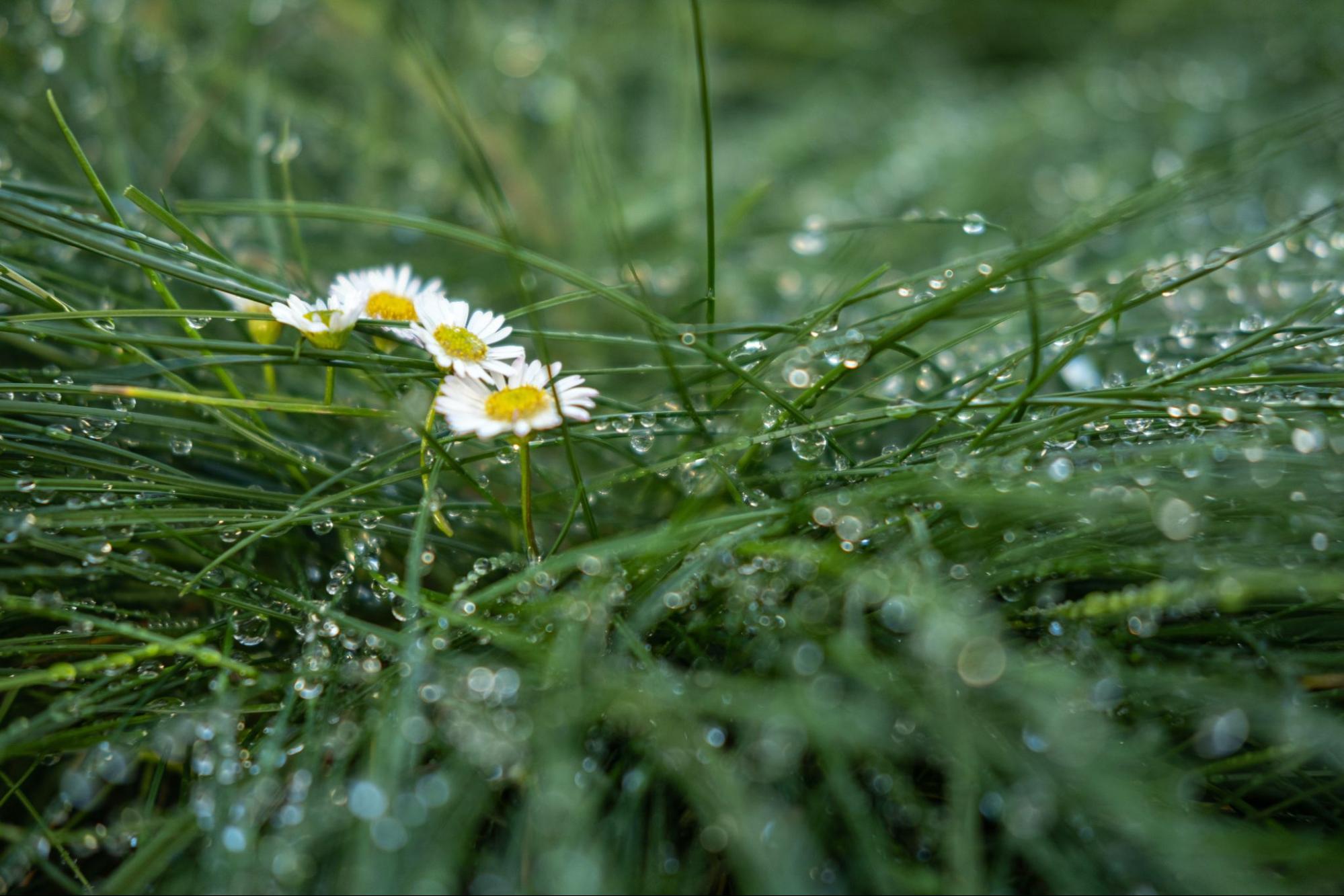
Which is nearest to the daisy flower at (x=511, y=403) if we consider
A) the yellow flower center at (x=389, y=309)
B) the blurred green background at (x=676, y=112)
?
the yellow flower center at (x=389, y=309)

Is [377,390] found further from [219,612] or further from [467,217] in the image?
[467,217]

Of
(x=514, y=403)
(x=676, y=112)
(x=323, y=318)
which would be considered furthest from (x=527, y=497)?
(x=676, y=112)

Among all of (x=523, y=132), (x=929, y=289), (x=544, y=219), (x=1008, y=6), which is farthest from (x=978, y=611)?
(x=1008, y=6)

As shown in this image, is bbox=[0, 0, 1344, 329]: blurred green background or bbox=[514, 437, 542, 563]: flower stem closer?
bbox=[514, 437, 542, 563]: flower stem

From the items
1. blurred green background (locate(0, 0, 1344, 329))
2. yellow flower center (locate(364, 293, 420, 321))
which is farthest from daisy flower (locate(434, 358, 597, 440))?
blurred green background (locate(0, 0, 1344, 329))

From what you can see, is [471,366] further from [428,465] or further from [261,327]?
[261,327]

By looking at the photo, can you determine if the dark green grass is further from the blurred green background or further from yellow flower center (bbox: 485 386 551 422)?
the blurred green background

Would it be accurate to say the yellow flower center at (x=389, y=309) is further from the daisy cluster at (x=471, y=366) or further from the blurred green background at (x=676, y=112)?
the blurred green background at (x=676, y=112)
